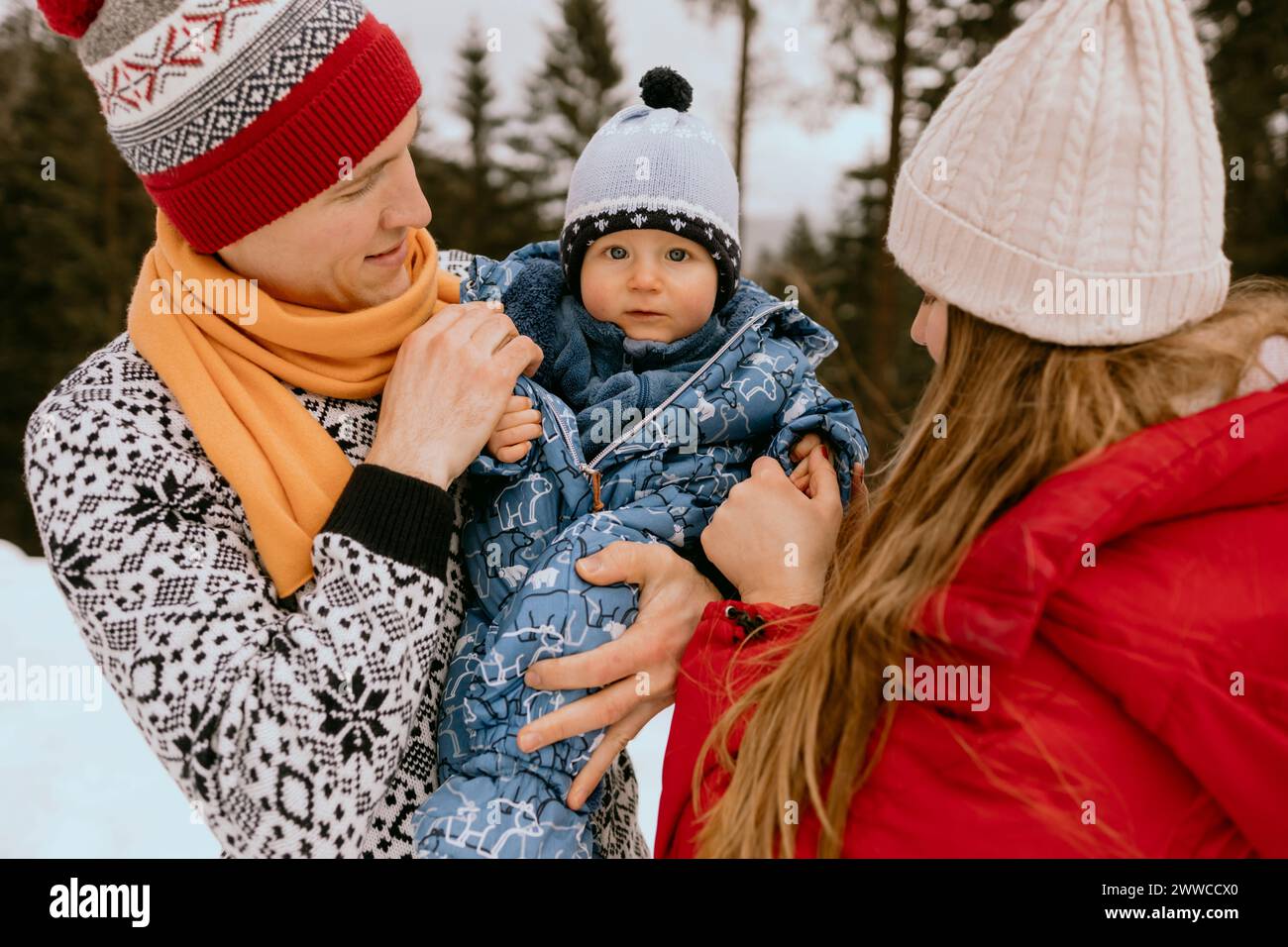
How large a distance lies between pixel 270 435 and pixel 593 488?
648 millimetres

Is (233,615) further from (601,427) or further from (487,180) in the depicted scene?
(487,180)

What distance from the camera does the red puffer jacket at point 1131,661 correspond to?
3.83ft

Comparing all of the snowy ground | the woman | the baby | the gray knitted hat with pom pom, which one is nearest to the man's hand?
the baby

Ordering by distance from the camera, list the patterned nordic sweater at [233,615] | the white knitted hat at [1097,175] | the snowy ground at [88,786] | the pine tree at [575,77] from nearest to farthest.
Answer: the white knitted hat at [1097,175] < the patterned nordic sweater at [233,615] < the snowy ground at [88,786] < the pine tree at [575,77]

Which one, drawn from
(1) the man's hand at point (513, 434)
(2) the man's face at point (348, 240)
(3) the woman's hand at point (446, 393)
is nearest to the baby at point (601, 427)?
(1) the man's hand at point (513, 434)

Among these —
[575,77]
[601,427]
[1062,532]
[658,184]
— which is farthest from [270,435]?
[575,77]

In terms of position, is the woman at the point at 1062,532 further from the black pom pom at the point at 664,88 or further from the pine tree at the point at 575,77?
the pine tree at the point at 575,77

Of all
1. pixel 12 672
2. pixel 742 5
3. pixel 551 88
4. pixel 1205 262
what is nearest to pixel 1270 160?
pixel 742 5

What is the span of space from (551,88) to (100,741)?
1777 cm

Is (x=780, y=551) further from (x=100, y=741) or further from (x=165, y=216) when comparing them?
(x=100, y=741)

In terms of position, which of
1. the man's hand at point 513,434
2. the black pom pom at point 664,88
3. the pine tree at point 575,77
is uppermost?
the pine tree at point 575,77

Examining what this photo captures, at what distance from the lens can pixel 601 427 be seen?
2047 mm

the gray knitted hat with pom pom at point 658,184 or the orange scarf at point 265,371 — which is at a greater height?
the gray knitted hat with pom pom at point 658,184

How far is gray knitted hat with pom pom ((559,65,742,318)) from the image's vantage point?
2117 millimetres
